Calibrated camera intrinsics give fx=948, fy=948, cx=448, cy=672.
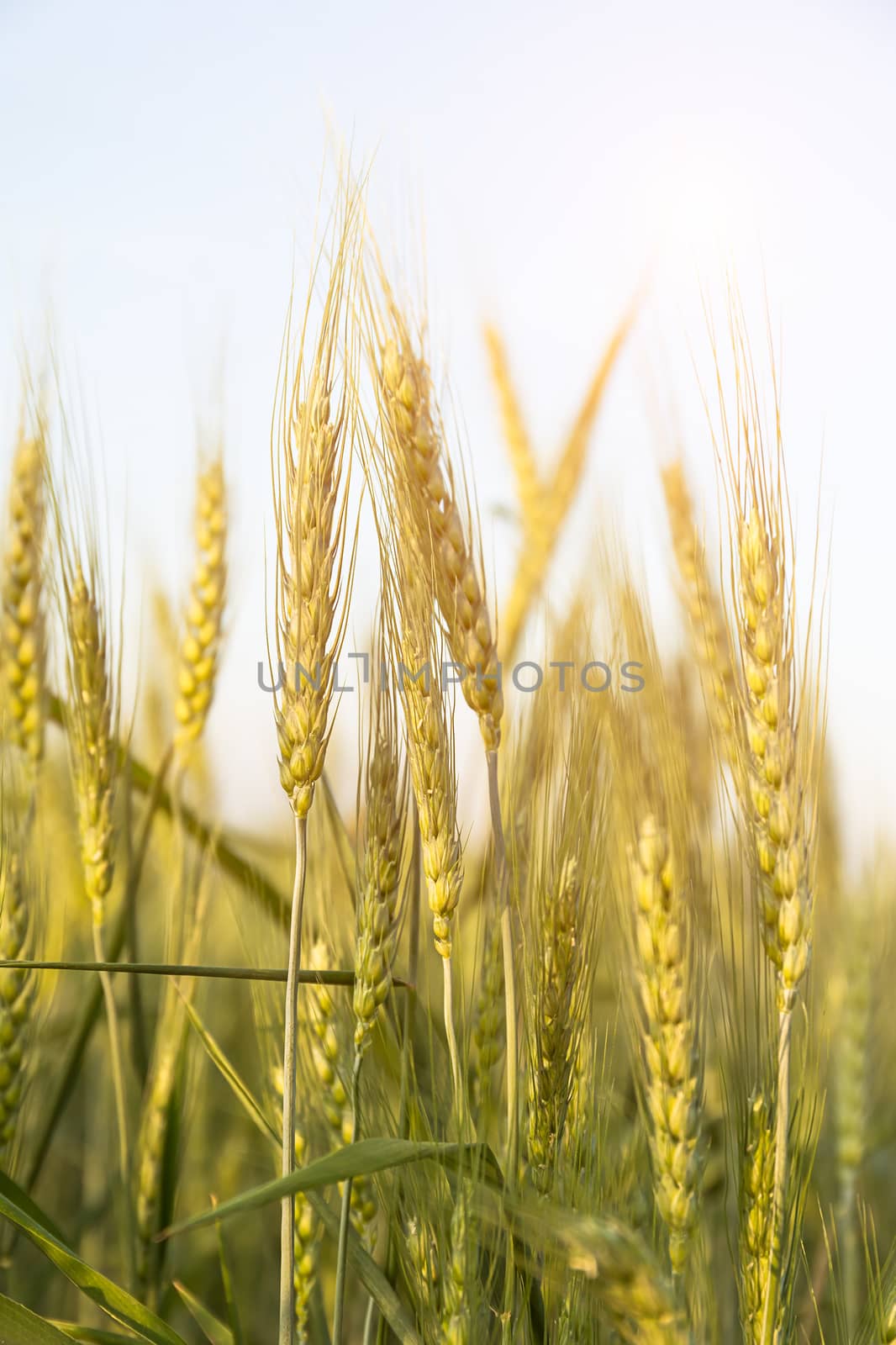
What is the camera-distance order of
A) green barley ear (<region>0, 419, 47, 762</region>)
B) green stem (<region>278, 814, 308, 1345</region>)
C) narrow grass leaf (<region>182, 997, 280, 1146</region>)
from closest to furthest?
1. green stem (<region>278, 814, 308, 1345</region>)
2. narrow grass leaf (<region>182, 997, 280, 1146</region>)
3. green barley ear (<region>0, 419, 47, 762</region>)

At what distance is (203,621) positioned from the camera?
1.09 m

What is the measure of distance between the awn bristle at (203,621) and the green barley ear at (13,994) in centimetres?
21

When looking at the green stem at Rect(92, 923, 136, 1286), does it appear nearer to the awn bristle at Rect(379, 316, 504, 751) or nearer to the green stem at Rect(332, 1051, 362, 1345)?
the green stem at Rect(332, 1051, 362, 1345)

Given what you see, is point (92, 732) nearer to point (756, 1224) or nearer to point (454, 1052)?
point (454, 1052)

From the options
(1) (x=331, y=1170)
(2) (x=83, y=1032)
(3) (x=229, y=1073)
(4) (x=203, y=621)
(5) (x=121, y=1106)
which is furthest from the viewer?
(4) (x=203, y=621)

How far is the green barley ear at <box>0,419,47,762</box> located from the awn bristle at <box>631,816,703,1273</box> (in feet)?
2.17

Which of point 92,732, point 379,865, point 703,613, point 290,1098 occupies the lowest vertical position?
point 290,1098

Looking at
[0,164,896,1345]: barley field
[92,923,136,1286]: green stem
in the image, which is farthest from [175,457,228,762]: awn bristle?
[92,923,136,1286]: green stem

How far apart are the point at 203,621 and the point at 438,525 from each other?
18.9 inches

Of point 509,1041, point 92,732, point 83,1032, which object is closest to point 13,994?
point 83,1032

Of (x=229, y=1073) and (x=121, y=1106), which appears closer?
(x=229, y=1073)

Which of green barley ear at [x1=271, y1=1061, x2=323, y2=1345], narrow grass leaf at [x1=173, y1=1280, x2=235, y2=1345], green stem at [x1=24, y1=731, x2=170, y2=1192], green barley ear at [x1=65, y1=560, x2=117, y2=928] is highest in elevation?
green barley ear at [x1=65, y1=560, x2=117, y2=928]

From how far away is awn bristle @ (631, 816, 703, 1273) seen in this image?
25.6 inches

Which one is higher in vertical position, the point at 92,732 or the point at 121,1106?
the point at 92,732
